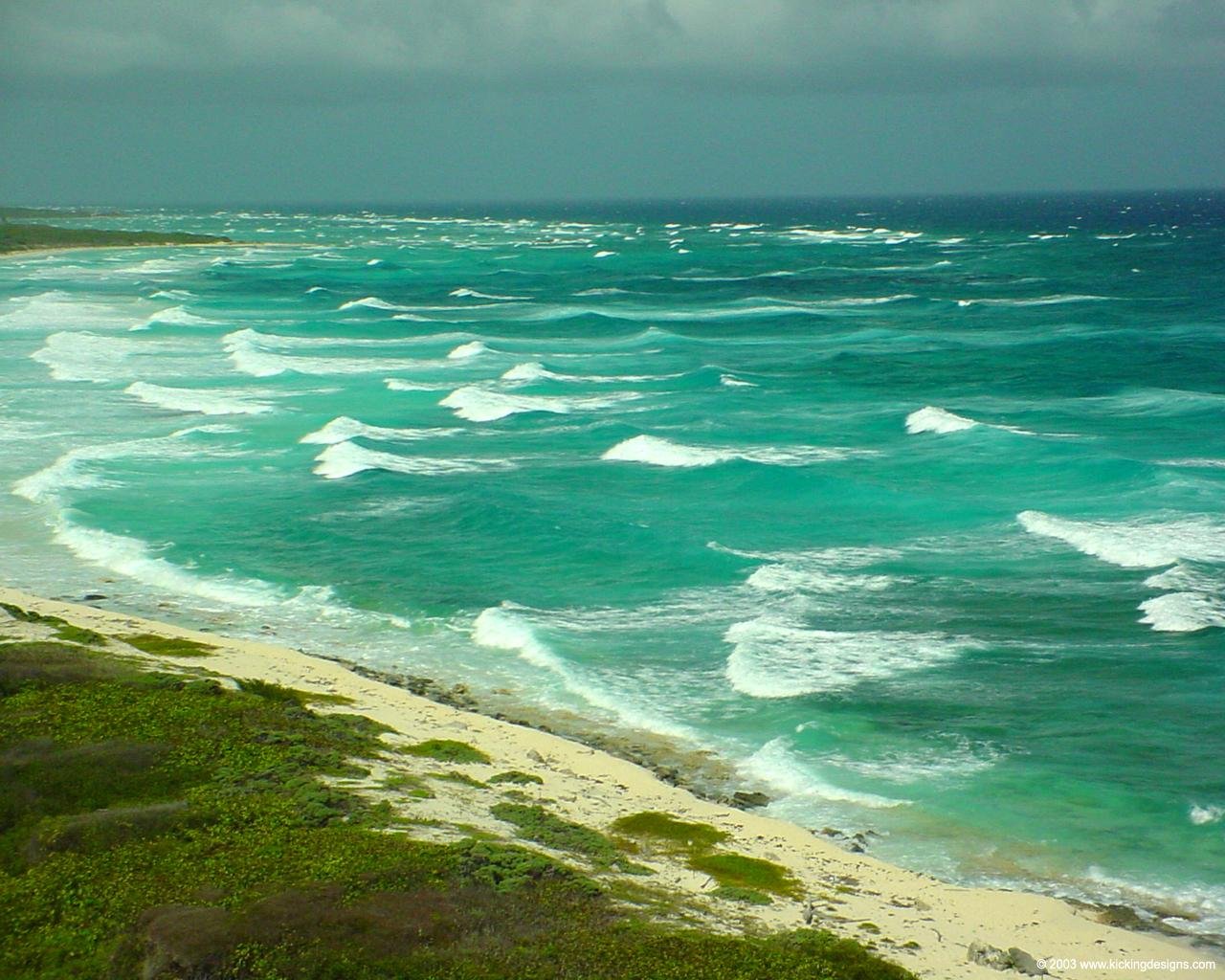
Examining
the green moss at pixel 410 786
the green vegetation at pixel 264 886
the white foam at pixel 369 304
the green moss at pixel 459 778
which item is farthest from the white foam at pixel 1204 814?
the white foam at pixel 369 304

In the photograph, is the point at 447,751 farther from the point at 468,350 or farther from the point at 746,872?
the point at 468,350

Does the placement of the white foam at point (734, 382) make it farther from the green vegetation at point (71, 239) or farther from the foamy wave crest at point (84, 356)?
the green vegetation at point (71, 239)

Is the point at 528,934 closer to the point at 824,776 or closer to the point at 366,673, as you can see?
the point at 824,776

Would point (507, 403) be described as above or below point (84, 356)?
→ below

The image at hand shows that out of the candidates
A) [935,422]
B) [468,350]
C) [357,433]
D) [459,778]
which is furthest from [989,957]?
[468,350]

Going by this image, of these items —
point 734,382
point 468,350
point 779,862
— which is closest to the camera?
point 779,862

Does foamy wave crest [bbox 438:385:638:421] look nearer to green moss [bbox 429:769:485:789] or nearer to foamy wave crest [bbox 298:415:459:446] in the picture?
foamy wave crest [bbox 298:415:459:446]

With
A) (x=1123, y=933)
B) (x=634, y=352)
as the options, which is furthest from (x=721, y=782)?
(x=634, y=352)
